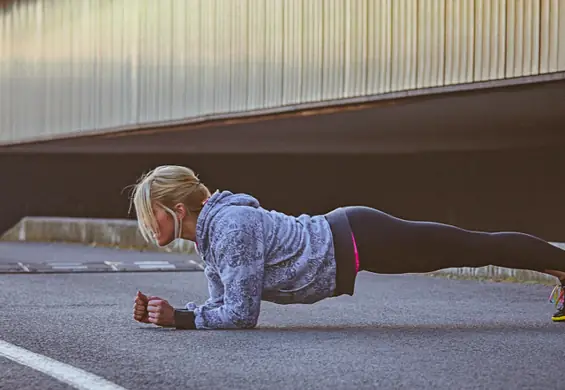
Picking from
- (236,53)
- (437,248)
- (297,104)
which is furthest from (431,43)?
(437,248)

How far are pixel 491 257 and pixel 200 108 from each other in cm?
1128

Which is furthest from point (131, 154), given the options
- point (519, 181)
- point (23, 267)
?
point (23, 267)

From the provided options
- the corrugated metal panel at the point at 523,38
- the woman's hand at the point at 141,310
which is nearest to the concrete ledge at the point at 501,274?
the corrugated metal panel at the point at 523,38

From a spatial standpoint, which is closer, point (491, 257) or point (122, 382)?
point (122, 382)

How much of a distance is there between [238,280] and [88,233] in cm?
1539

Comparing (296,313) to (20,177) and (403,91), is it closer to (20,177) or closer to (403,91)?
(403,91)

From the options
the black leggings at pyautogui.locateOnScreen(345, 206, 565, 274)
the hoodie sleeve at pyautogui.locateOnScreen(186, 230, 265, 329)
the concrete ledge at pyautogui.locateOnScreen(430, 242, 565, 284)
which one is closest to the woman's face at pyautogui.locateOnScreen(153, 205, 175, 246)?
the hoodie sleeve at pyautogui.locateOnScreen(186, 230, 265, 329)

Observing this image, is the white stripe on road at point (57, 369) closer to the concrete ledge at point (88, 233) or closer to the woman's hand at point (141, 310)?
the woman's hand at point (141, 310)

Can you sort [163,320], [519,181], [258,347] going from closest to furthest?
[258,347]
[163,320]
[519,181]

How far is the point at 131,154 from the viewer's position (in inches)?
1083

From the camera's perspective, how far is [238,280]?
572 centimetres

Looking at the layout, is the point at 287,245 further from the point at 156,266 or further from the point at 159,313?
the point at 156,266

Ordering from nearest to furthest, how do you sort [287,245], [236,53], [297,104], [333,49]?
[287,245]
[333,49]
[297,104]
[236,53]

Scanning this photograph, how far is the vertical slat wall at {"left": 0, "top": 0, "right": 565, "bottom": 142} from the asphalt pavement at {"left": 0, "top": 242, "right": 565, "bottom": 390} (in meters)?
3.17
